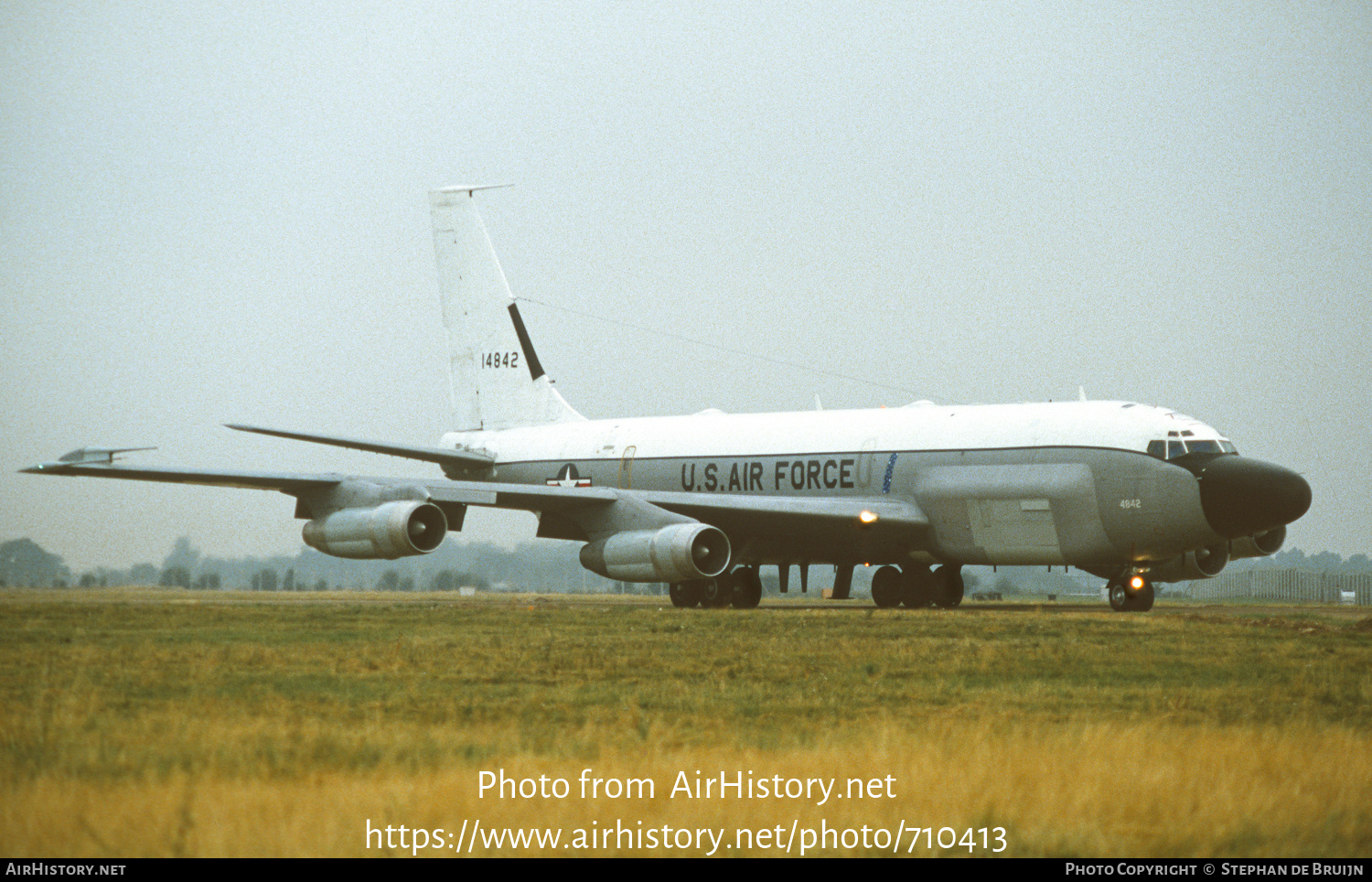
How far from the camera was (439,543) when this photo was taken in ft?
91.5

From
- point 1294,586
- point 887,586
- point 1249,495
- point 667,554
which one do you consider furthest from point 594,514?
point 1294,586

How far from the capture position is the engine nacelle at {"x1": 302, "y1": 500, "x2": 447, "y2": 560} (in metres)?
27.0

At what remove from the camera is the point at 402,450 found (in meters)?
34.1

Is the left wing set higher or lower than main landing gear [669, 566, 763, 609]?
higher

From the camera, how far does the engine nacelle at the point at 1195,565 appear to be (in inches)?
1107

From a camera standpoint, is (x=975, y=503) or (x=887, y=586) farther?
(x=887, y=586)

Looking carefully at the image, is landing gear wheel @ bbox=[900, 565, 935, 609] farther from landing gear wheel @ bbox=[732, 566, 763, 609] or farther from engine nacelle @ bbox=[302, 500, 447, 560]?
engine nacelle @ bbox=[302, 500, 447, 560]

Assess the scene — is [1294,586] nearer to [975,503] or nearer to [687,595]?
[975,503]

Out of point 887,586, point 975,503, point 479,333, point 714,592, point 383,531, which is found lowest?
point 714,592

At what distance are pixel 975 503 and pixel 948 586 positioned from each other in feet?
11.2

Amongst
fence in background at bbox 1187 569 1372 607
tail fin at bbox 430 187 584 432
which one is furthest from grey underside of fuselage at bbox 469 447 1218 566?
fence in background at bbox 1187 569 1372 607

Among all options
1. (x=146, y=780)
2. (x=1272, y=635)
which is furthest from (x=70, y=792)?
(x=1272, y=635)

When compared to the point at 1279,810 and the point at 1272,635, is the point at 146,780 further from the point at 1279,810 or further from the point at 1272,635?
the point at 1272,635

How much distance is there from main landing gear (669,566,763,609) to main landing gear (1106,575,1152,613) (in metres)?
7.60
